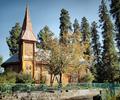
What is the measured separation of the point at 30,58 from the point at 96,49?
70.2ft

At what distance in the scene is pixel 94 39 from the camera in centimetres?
7150

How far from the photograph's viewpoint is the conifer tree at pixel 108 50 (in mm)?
59812

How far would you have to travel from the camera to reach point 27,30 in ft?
189

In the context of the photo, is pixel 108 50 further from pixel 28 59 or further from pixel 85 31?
pixel 28 59

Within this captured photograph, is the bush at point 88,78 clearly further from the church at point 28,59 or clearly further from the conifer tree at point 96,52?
the church at point 28,59

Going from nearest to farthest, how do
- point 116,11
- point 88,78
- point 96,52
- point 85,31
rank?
point 116,11, point 88,78, point 96,52, point 85,31

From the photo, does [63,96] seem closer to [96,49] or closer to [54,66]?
[54,66]

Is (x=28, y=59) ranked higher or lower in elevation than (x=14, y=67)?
higher

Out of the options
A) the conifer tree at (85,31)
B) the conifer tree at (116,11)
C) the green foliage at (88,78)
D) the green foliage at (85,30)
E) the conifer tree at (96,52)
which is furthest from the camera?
the green foliage at (85,30)

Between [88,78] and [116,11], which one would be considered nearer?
[116,11]

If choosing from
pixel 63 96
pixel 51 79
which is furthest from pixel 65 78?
pixel 63 96

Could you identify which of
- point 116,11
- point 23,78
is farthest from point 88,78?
point 116,11

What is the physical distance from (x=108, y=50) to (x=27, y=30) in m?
18.5

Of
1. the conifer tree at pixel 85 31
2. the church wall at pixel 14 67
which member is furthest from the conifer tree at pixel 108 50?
the church wall at pixel 14 67
